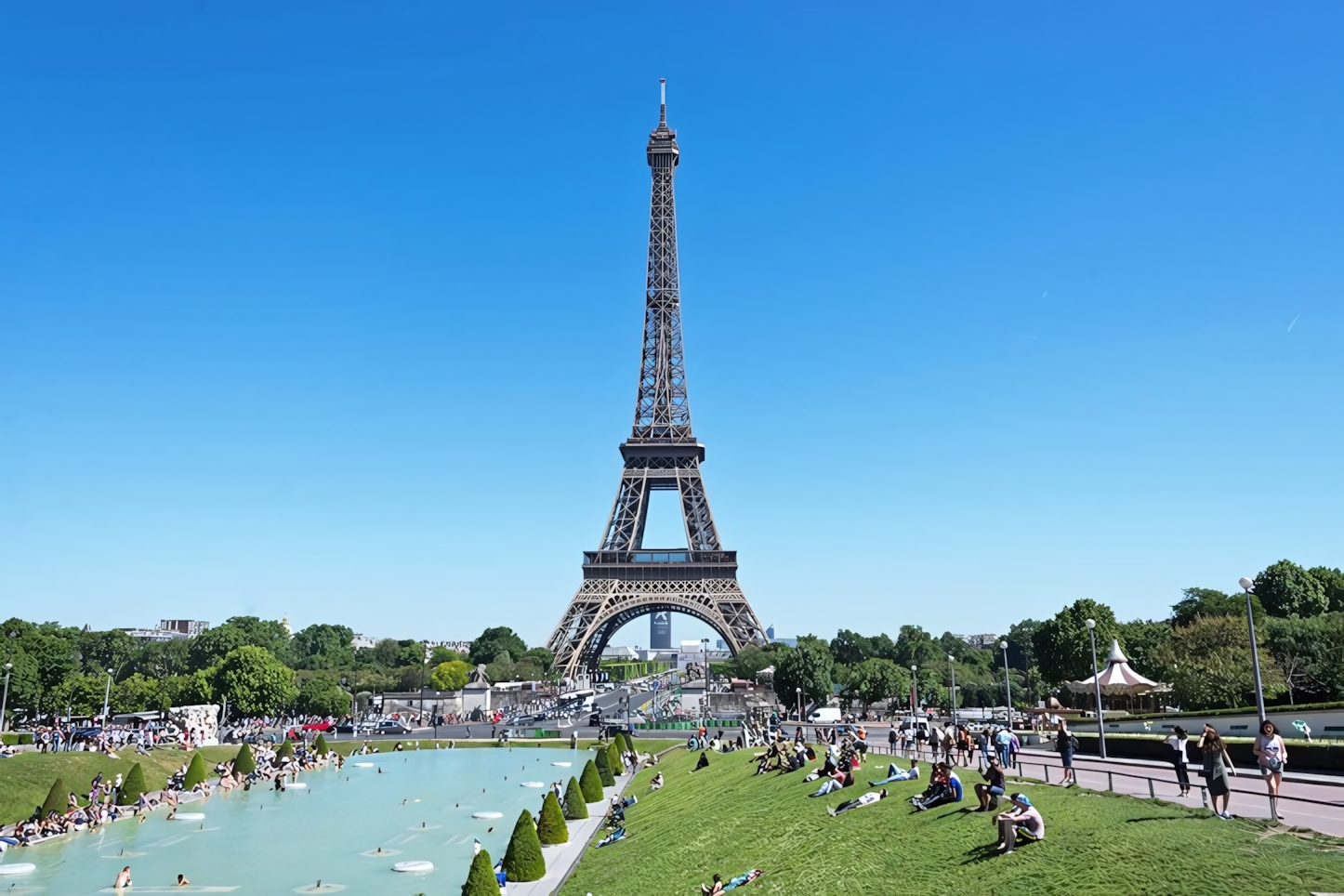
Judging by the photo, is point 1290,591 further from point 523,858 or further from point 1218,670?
point 523,858

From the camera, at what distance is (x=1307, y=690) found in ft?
172

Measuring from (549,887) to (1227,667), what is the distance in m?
37.7

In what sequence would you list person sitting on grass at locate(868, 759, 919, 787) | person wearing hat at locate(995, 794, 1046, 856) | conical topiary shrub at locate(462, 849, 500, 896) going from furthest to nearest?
1. person sitting on grass at locate(868, 759, 919, 787)
2. conical topiary shrub at locate(462, 849, 500, 896)
3. person wearing hat at locate(995, 794, 1046, 856)

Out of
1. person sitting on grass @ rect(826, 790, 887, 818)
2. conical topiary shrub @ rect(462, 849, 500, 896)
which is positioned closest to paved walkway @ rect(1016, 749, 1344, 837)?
person sitting on grass @ rect(826, 790, 887, 818)

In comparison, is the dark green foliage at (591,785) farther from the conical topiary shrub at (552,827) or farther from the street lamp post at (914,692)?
the street lamp post at (914,692)

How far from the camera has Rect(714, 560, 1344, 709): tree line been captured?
1900 inches

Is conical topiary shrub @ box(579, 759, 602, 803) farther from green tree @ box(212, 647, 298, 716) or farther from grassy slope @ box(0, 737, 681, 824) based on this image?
green tree @ box(212, 647, 298, 716)

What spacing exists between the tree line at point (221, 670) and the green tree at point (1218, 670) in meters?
66.1

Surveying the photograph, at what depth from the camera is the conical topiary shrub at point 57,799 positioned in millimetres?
36906

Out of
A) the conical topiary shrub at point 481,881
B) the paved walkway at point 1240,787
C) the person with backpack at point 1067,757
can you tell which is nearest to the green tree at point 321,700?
the conical topiary shrub at point 481,881

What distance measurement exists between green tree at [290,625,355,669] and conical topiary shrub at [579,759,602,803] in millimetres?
113545

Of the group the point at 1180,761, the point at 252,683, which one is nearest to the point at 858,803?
the point at 1180,761

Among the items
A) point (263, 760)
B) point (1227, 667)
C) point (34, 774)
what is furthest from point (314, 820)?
point (1227, 667)

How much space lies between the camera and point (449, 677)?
117688mm
